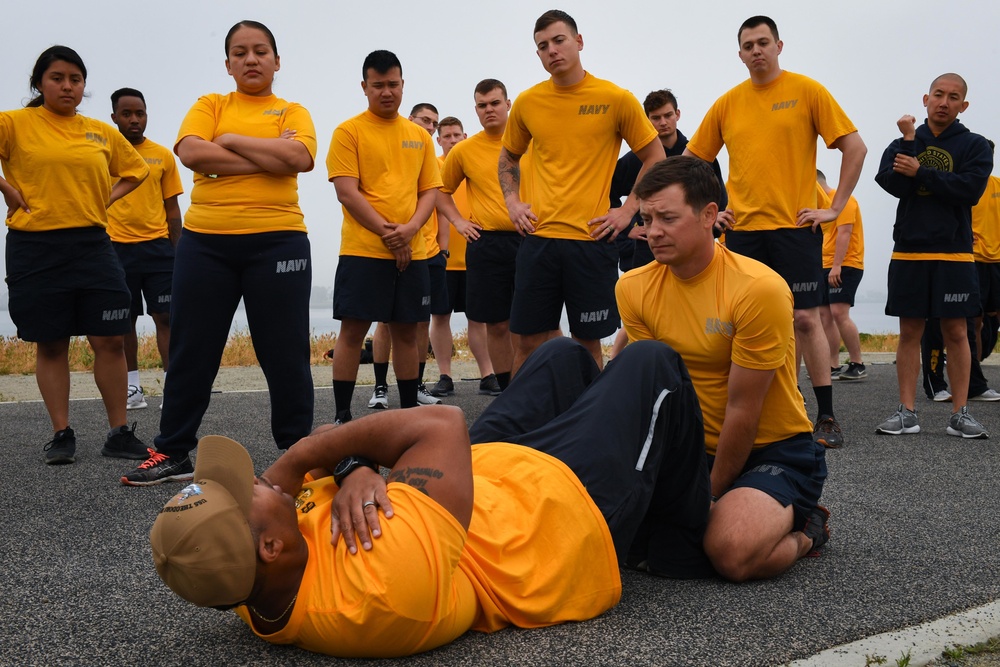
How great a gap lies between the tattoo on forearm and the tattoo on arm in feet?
11.7

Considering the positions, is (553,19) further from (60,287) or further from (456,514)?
(456,514)

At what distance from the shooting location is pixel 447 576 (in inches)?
87.7

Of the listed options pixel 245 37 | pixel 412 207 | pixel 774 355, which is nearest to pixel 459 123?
pixel 412 207

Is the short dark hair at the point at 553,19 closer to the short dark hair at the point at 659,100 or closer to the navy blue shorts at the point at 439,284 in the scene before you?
the short dark hair at the point at 659,100

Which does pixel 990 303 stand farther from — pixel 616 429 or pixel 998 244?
pixel 616 429

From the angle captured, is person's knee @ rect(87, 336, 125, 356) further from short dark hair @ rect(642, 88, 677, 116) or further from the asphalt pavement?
short dark hair @ rect(642, 88, 677, 116)

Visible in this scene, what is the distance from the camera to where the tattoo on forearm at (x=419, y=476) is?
7.66 feet

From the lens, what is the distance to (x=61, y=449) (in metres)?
4.90

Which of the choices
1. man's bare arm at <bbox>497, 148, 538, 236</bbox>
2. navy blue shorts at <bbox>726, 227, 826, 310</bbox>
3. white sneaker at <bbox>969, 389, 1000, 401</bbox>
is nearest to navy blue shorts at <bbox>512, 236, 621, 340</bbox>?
man's bare arm at <bbox>497, 148, 538, 236</bbox>

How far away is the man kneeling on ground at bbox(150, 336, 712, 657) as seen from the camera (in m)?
2.15

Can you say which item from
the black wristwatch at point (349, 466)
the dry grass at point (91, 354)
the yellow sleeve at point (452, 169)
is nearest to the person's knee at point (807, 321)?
the yellow sleeve at point (452, 169)

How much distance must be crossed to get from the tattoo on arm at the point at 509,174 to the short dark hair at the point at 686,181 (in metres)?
2.48

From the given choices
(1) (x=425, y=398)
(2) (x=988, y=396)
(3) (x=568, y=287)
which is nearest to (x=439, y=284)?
(1) (x=425, y=398)

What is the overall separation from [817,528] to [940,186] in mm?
3378
